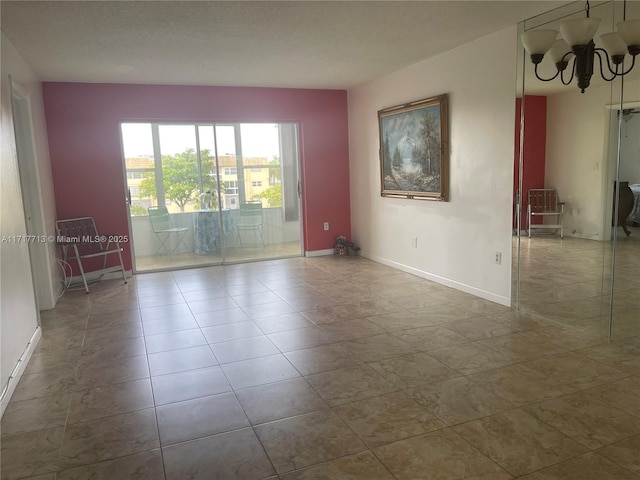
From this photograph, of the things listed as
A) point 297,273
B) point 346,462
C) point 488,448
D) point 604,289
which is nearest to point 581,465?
point 488,448

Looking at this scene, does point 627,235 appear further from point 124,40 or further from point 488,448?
point 124,40

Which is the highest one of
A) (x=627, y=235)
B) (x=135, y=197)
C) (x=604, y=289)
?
(x=135, y=197)

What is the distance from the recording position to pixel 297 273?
18.2 feet

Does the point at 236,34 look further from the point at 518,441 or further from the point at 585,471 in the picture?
the point at 585,471

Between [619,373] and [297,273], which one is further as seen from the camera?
[297,273]

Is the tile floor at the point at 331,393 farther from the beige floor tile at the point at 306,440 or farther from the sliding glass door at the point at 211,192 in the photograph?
the sliding glass door at the point at 211,192

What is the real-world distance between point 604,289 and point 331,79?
3.73m

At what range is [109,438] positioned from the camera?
7.15 ft

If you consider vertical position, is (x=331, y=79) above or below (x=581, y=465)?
above

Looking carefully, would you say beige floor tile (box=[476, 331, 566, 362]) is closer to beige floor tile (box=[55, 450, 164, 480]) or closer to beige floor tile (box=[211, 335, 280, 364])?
beige floor tile (box=[211, 335, 280, 364])

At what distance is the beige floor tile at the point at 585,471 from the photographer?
179 cm

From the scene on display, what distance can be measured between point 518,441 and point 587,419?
418 millimetres

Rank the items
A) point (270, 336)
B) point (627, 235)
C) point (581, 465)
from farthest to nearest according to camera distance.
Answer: point (270, 336), point (627, 235), point (581, 465)

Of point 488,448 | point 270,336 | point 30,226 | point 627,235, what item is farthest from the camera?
point 30,226
